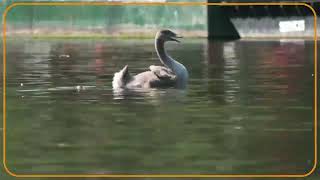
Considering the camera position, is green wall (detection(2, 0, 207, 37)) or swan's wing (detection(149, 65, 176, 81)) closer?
swan's wing (detection(149, 65, 176, 81))

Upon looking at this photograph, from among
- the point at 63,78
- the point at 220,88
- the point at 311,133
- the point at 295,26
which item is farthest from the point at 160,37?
the point at 295,26

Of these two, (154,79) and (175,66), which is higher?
(175,66)

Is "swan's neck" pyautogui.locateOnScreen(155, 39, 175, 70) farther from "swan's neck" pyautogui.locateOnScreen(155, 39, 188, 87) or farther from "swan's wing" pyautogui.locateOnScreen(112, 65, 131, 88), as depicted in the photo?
"swan's wing" pyautogui.locateOnScreen(112, 65, 131, 88)

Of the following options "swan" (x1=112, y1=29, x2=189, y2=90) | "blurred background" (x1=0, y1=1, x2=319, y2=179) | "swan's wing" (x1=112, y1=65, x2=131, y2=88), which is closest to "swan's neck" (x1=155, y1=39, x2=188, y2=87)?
"swan" (x1=112, y1=29, x2=189, y2=90)

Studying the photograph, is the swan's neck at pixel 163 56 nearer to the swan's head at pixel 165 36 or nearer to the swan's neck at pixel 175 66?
the swan's neck at pixel 175 66

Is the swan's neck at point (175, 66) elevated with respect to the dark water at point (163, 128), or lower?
elevated

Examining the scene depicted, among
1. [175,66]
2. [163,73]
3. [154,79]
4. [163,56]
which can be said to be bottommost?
[154,79]

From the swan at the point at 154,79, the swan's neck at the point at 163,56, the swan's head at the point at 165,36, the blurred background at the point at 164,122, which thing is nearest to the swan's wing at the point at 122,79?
the swan at the point at 154,79

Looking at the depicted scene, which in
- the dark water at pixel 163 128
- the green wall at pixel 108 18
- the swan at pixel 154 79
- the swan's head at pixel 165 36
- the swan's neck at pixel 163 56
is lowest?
the dark water at pixel 163 128

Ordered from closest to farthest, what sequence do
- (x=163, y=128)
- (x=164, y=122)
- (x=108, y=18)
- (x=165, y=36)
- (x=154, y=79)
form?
(x=163, y=128), (x=164, y=122), (x=154, y=79), (x=165, y=36), (x=108, y=18)

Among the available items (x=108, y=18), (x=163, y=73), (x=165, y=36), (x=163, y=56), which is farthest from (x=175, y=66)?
(x=108, y=18)

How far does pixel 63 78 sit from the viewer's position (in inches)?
1401

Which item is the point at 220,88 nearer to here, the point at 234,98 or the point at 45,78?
the point at 234,98

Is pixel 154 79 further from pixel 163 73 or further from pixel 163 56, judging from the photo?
pixel 163 56
